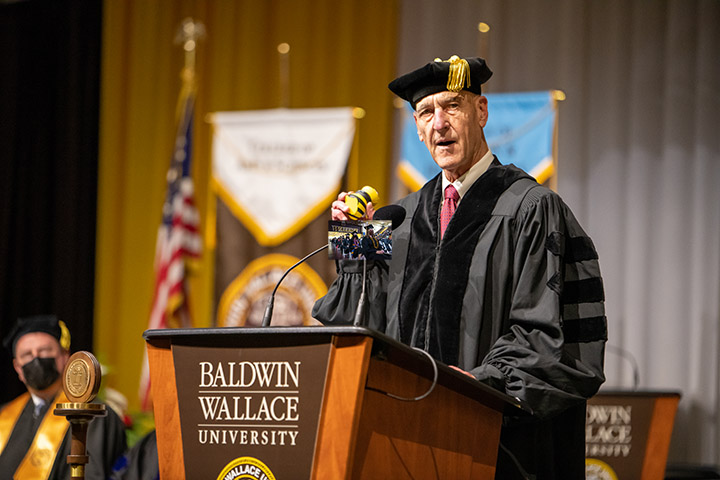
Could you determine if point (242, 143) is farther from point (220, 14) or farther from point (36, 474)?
point (36, 474)

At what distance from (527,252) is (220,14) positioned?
584 centimetres

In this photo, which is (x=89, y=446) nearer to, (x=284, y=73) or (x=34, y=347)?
(x=34, y=347)

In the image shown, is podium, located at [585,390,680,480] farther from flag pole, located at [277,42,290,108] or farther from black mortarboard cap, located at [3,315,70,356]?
flag pole, located at [277,42,290,108]

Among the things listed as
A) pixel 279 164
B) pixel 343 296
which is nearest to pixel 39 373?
pixel 279 164

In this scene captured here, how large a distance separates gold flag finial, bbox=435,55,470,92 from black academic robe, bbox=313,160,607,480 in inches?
10.3

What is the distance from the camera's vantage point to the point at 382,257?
6.64 ft

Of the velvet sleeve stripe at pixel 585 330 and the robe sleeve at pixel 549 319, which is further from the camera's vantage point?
the velvet sleeve stripe at pixel 585 330

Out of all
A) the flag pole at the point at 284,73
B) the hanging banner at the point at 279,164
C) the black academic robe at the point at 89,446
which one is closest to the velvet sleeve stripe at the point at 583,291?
the black academic robe at the point at 89,446

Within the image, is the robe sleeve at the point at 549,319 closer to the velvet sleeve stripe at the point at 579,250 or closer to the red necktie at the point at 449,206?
the velvet sleeve stripe at the point at 579,250

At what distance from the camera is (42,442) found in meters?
4.59

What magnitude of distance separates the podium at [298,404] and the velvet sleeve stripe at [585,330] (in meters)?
0.55

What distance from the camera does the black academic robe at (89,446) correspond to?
429cm

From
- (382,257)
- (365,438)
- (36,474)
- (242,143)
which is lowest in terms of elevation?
(36,474)

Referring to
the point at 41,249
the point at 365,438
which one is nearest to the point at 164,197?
the point at 41,249
